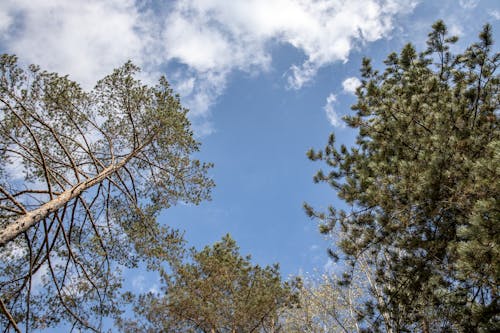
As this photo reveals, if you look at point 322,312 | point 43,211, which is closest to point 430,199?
point 43,211

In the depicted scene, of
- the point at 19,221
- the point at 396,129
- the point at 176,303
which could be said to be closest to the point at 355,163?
the point at 396,129

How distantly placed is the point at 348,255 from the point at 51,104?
23.0ft

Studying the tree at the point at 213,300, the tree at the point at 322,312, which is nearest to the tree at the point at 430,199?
the tree at the point at 213,300

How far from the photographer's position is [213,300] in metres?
8.85

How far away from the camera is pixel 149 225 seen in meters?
8.25

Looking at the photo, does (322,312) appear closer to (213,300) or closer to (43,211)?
(213,300)

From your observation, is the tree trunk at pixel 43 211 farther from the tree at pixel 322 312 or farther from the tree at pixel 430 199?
the tree at pixel 322 312

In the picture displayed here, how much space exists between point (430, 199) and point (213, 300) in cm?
652

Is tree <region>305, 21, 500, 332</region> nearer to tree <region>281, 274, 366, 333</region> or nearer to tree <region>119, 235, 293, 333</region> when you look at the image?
tree <region>119, 235, 293, 333</region>

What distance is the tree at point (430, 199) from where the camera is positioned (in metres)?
3.37

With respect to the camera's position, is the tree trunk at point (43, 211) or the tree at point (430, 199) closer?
the tree at point (430, 199)

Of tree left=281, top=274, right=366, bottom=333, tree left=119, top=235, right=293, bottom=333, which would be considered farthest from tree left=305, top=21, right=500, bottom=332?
tree left=281, top=274, right=366, bottom=333

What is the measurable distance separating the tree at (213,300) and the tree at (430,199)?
14.6 feet

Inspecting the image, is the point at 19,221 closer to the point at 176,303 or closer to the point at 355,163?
the point at 176,303
